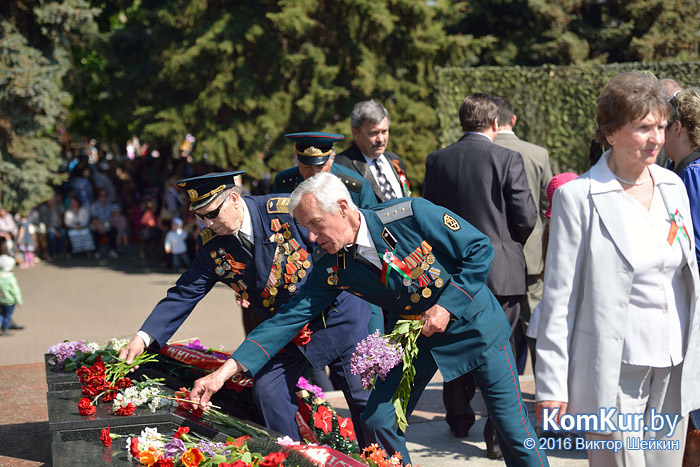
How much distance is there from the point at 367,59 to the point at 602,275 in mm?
12478

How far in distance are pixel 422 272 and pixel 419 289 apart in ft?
0.27

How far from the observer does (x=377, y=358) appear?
3.48 m

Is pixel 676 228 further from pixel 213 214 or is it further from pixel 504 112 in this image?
pixel 504 112

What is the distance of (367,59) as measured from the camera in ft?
48.2

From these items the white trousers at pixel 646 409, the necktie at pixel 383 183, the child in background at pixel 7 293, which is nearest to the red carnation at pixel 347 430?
the white trousers at pixel 646 409

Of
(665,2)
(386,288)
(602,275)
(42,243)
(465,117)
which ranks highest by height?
(665,2)

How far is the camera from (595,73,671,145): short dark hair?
2.68m

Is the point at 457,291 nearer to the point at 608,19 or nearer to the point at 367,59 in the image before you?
the point at 367,59

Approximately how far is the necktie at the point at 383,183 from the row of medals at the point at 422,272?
2.38 meters

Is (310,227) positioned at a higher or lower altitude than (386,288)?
higher

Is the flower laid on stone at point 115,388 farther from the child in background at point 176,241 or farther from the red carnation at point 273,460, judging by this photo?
the child in background at point 176,241

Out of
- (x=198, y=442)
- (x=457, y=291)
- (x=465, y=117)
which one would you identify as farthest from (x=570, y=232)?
(x=465, y=117)

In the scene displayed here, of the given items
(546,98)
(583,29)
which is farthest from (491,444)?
(583,29)

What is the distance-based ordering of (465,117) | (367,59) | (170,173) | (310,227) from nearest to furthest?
1. (310,227)
2. (465,117)
3. (367,59)
4. (170,173)
